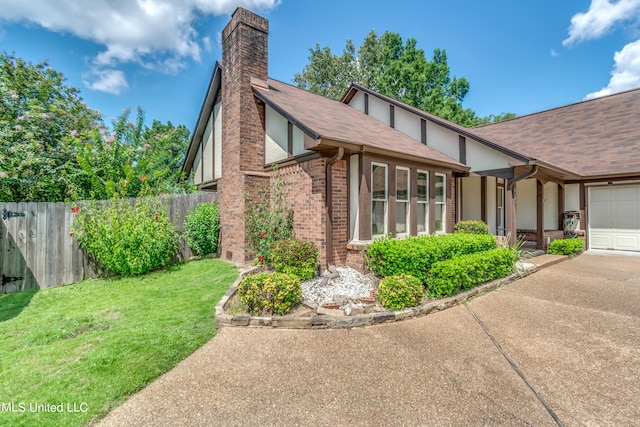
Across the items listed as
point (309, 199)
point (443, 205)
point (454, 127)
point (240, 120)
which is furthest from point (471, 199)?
point (240, 120)

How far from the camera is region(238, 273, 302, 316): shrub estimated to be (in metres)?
4.50

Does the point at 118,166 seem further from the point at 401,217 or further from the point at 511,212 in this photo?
the point at 511,212

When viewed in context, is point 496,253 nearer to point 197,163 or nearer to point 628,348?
point 628,348

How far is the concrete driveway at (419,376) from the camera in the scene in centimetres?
246

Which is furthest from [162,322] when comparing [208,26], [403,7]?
[403,7]

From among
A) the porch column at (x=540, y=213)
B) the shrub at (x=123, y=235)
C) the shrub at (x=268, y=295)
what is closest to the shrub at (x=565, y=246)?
the porch column at (x=540, y=213)

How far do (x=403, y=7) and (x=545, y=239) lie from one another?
1143cm

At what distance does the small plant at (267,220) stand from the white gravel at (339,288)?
1.66 metres

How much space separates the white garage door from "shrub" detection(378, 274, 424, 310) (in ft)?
35.2

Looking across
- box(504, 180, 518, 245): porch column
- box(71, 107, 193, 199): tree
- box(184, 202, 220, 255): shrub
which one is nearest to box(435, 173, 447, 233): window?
box(504, 180, 518, 245): porch column

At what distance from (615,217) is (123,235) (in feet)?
52.5

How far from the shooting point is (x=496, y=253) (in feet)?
22.0

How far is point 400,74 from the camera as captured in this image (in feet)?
78.8

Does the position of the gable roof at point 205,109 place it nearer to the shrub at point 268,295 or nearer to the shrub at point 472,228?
the shrub at point 268,295
